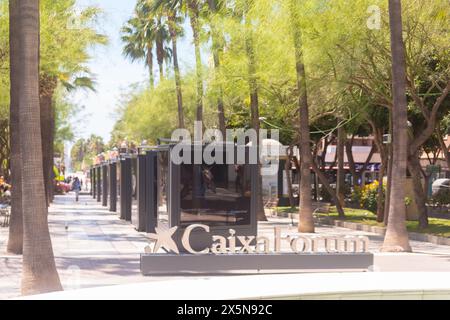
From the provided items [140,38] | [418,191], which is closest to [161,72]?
[140,38]

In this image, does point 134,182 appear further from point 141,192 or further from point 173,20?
point 173,20

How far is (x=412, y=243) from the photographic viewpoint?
23.2m

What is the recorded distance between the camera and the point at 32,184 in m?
11.9

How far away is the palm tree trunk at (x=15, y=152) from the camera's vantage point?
1759 centimetres

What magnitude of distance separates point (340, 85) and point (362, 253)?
380 inches

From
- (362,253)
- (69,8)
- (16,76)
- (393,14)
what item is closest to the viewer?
(362,253)

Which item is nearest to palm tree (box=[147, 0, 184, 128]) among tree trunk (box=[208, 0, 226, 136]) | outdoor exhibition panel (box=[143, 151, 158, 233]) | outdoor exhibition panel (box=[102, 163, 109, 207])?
outdoor exhibition panel (box=[102, 163, 109, 207])

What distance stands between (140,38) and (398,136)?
37100 millimetres

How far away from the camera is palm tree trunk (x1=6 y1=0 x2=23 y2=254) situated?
17594mm

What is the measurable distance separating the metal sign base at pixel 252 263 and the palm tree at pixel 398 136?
4815 mm

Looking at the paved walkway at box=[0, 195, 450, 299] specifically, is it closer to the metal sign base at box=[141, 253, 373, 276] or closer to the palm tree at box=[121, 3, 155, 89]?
the metal sign base at box=[141, 253, 373, 276]

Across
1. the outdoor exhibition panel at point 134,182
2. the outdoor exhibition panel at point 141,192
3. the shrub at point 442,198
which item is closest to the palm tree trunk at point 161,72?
the shrub at point 442,198
